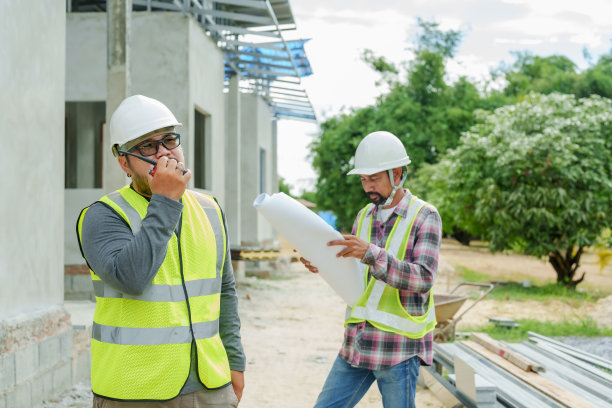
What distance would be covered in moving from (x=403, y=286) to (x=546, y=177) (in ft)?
43.7

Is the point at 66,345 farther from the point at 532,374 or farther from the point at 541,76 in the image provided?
the point at 541,76

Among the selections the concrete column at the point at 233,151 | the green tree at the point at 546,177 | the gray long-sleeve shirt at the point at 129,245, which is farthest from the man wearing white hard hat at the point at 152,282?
the green tree at the point at 546,177

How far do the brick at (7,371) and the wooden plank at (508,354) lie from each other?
4.45 metres

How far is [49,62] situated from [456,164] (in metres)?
13.0

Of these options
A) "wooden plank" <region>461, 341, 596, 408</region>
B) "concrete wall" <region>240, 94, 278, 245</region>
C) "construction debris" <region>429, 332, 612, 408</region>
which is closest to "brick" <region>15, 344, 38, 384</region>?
"construction debris" <region>429, 332, 612, 408</region>

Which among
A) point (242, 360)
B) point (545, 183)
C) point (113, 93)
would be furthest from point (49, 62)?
point (545, 183)

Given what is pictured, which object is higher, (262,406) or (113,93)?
(113,93)

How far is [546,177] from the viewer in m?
15.0

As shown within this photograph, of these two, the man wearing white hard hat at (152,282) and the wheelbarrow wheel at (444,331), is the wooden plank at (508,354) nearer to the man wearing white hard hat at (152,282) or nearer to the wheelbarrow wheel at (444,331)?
the wheelbarrow wheel at (444,331)

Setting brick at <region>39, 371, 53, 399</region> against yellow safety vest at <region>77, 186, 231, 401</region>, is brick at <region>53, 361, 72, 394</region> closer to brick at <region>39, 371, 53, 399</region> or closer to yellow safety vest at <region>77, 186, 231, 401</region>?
brick at <region>39, 371, 53, 399</region>

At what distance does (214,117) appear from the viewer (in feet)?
41.1

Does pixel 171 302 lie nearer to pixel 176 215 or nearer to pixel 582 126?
pixel 176 215

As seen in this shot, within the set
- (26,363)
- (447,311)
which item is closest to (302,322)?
(447,311)

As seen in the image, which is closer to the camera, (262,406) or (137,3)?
(262,406)
